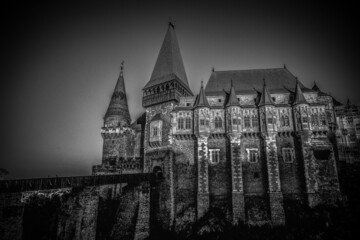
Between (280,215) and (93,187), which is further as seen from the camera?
(280,215)

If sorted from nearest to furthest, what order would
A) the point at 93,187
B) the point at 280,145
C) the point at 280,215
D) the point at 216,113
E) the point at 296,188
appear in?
the point at 93,187
the point at 280,215
the point at 296,188
the point at 280,145
the point at 216,113

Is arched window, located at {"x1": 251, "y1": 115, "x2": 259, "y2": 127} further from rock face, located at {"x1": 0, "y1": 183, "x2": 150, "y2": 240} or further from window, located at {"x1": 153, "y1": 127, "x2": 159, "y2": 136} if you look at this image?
rock face, located at {"x1": 0, "y1": 183, "x2": 150, "y2": 240}

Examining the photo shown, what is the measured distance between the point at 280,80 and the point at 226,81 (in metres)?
7.67

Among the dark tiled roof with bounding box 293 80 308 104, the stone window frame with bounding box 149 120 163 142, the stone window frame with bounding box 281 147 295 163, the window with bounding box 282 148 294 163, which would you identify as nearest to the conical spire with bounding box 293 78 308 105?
the dark tiled roof with bounding box 293 80 308 104

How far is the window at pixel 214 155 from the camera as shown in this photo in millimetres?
27828

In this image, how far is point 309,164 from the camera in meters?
25.6

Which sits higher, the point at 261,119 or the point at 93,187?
the point at 261,119

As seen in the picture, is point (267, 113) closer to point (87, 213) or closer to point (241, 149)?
point (241, 149)

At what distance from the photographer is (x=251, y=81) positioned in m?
32.9

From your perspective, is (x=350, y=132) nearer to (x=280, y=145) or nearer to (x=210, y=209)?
(x=280, y=145)

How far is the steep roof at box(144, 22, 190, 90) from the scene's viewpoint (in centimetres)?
3466

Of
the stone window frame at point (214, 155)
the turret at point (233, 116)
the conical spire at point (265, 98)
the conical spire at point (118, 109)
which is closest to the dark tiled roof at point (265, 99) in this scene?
the conical spire at point (265, 98)

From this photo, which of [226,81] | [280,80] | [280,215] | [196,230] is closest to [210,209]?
[196,230]

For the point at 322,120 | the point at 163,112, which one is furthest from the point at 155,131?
the point at 322,120
